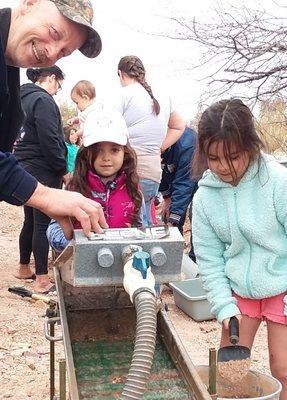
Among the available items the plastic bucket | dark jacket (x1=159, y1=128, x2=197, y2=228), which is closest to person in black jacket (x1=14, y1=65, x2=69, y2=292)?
dark jacket (x1=159, y1=128, x2=197, y2=228)

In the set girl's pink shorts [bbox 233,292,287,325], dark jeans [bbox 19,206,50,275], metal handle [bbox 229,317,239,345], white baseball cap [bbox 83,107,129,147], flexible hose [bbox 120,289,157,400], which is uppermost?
white baseball cap [bbox 83,107,129,147]

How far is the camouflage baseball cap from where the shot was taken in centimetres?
204

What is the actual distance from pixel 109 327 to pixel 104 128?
1.08 m

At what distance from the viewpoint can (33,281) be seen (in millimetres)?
5145

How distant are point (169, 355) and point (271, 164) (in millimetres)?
915

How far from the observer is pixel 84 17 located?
2.08 metres

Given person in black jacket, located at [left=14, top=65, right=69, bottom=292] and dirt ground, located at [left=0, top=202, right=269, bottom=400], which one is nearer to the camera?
dirt ground, located at [left=0, top=202, right=269, bottom=400]

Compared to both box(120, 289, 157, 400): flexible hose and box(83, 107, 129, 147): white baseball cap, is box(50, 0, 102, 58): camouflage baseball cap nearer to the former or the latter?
box(83, 107, 129, 147): white baseball cap

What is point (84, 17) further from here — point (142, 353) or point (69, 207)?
point (142, 353)

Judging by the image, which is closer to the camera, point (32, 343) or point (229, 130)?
point (229, 130)

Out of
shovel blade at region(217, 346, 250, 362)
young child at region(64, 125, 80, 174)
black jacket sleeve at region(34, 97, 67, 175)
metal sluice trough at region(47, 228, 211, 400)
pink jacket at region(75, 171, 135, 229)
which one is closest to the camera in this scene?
metal sluice trough at region(47, 228, 211, 400)

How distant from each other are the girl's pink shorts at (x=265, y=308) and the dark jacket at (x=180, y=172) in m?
2.52

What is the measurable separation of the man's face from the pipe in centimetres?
76

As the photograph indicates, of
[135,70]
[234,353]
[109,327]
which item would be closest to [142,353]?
[109,327]
